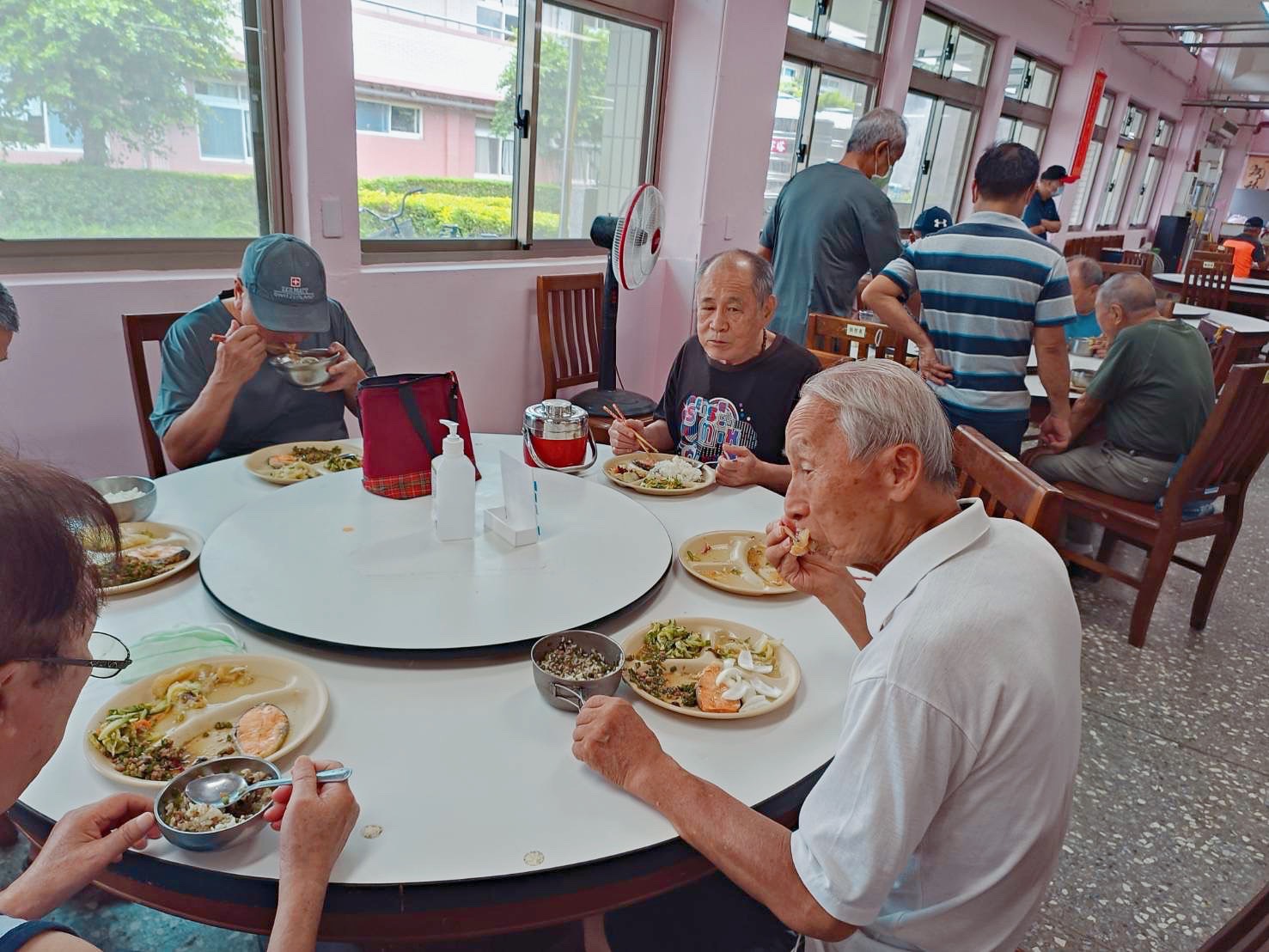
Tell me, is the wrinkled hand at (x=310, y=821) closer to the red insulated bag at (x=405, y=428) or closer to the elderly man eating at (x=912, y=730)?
the elderly man eating at (x=912, y=730)

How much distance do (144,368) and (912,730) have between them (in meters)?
2.18

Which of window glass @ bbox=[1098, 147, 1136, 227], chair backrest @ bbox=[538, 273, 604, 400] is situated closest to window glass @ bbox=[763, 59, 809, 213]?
chair backrest @ bbox=[538, 273, 604, 400]

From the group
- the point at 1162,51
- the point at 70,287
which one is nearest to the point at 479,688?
the point at 70,287

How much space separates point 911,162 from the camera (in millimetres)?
6984

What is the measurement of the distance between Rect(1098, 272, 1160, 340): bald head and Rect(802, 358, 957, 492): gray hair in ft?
8.60

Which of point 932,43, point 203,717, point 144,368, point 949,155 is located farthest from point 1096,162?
point 203,717

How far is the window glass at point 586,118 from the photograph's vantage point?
376cm

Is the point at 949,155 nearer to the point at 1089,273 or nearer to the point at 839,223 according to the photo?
the point at 1089,273

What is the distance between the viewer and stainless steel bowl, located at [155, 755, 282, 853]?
0.83 metres

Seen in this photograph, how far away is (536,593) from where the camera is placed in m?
1.37

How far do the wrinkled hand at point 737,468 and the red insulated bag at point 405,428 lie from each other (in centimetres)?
65

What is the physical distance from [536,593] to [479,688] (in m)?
0.24

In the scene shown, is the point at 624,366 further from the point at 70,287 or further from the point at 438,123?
the point at 70,287

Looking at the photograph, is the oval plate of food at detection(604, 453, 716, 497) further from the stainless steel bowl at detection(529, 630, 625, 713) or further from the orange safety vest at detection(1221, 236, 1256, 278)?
the orange safety vest at detection(1221, 236, 1256, 278)
